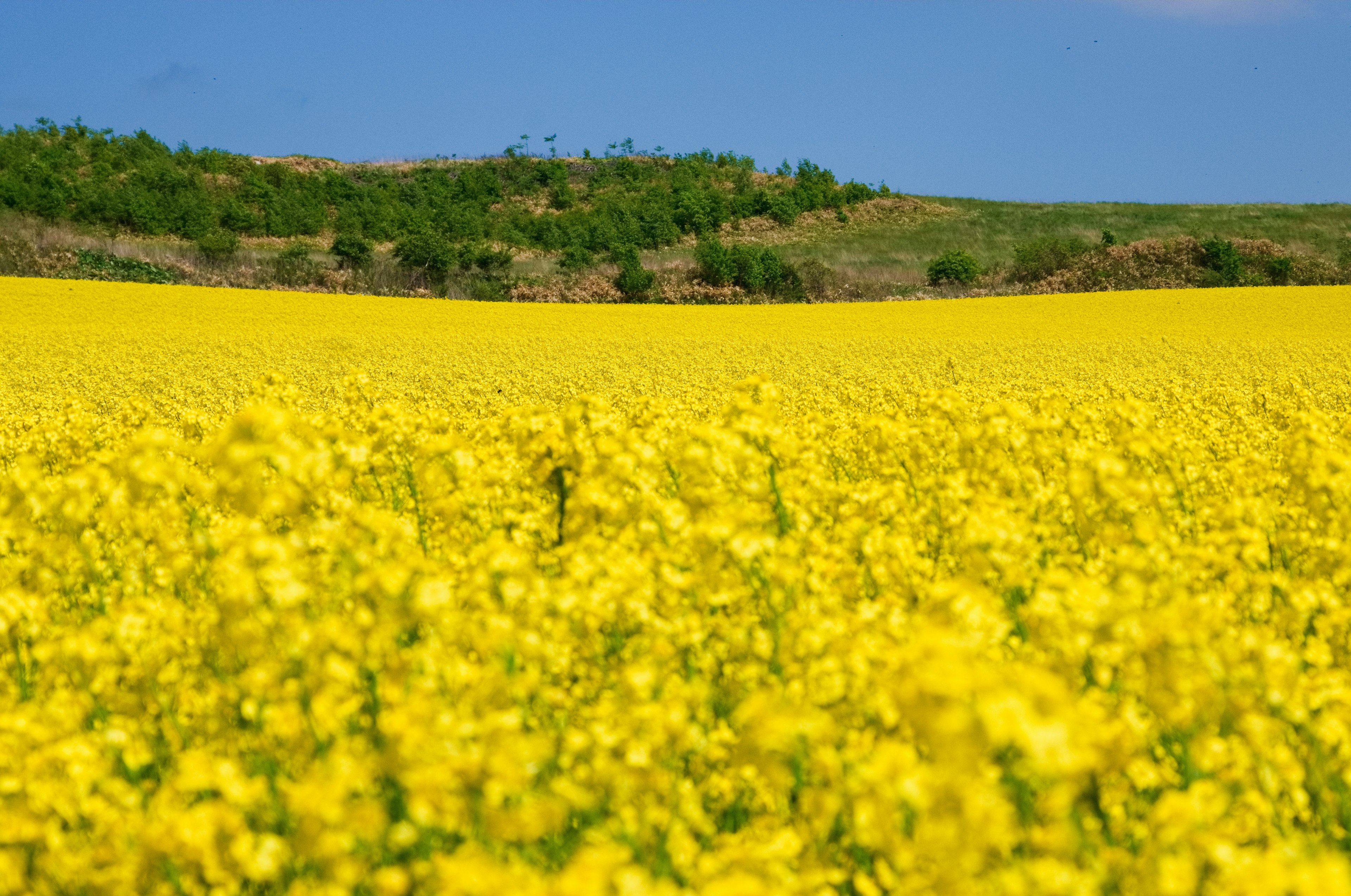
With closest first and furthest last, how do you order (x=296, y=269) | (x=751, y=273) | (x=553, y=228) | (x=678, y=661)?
(x=678, y=661) < (x=296, y=269) < (x=751, y=273) < (x=553, y=228)

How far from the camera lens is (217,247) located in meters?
45.8

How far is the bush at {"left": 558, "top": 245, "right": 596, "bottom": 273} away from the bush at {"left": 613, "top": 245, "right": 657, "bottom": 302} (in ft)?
10.5

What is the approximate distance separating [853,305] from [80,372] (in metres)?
27.6

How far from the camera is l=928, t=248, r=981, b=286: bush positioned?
50281 millimetres

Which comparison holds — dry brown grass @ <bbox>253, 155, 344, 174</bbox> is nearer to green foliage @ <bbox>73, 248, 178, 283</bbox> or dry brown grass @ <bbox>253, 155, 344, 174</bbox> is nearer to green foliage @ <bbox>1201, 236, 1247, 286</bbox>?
green foliage @ <bbox>73, 248, 178, 283</bbox>

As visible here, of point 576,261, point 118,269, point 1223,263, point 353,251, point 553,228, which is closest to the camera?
point 118,269

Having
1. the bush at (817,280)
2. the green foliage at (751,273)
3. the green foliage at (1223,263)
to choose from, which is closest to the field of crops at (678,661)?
the green foliage at (751,273)

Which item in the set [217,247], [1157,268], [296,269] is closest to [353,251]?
[296,269]

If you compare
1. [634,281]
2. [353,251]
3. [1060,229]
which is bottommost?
[634,281]

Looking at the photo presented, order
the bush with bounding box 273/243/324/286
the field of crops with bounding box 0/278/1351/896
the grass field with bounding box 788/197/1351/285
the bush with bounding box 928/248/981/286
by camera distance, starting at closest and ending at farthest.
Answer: the field of crops with bounding box 0/278/1351/896 → the bush with bounding box 273/243/324/286 → the bush with bounding box 928/248/981/286 → the grass field with bounding box 788/197/1351/285

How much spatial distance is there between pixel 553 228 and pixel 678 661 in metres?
63.6

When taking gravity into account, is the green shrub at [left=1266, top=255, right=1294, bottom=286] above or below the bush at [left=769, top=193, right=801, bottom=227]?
below

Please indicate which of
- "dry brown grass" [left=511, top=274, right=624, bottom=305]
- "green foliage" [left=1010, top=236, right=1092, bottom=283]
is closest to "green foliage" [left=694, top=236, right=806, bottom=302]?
"dry brown grass" [left=511, top=274, right=624, bottom=305]

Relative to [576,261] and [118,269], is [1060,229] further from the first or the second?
[118,269]
